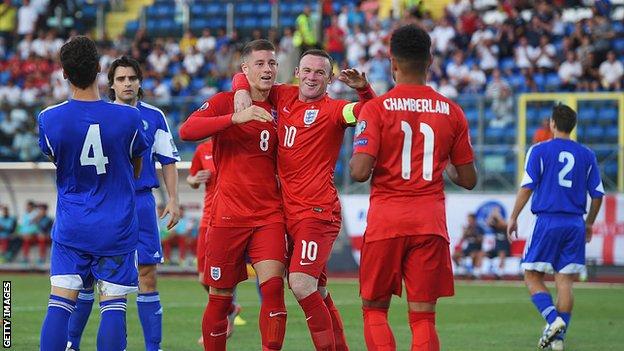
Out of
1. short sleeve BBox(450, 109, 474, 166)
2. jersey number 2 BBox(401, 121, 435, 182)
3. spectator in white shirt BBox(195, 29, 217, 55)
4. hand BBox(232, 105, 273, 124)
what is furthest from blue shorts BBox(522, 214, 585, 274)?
spectator in white shirt BBox(195, 29, 217, 55)

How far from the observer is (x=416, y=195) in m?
8.07

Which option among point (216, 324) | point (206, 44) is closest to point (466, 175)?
point (216, 324)

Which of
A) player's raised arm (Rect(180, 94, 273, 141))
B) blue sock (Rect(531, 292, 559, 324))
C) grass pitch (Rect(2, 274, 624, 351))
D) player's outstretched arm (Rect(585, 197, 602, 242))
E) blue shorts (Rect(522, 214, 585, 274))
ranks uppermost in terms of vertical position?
player's raised arm (Rect(180, 94, 273, 141))

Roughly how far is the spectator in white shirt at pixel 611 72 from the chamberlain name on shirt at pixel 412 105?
58.1 feet

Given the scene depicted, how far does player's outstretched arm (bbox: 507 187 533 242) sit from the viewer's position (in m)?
12.4

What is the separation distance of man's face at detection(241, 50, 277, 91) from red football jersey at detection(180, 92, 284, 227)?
30cm

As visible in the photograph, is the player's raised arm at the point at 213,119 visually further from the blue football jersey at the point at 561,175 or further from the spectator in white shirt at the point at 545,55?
the spectator in white shirt at the point at 545,55

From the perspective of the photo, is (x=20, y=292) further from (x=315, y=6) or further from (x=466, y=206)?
(x=315, y=6)

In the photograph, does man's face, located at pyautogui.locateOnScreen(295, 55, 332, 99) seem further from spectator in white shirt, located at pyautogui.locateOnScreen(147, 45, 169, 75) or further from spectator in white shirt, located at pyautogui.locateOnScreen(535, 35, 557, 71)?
spectator in white shirt, located at pyautogui.locateOnScreen(147, 45, 169, 75)

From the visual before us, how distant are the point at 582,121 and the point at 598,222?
1.86m

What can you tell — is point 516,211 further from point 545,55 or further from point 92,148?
point 545,55

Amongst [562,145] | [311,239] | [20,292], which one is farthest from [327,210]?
[20,292]

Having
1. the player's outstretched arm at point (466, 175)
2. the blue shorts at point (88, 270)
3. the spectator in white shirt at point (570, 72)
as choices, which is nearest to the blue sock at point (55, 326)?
the blue shorts at point (88, 270)

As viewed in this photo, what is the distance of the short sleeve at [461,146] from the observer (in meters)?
8.17
